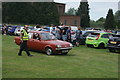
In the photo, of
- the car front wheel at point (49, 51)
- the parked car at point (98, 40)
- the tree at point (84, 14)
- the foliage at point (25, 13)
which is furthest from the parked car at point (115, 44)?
the tree at point (84, 14)

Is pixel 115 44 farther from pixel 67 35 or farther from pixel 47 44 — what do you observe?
pixel 47 44

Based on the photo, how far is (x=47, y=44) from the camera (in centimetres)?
1389

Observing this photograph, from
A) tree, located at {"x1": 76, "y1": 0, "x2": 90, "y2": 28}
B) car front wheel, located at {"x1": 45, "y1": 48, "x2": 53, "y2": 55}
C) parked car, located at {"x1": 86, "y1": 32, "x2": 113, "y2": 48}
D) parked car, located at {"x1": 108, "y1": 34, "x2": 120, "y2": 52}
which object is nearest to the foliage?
tree, located at {"x1": 76, "y1": 0, "x2": 90, "y2": 28}

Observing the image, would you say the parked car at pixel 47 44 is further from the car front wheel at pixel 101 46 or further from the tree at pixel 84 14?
the tree at pixel 84 14

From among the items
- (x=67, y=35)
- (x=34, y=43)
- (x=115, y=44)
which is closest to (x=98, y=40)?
(x=67, y=35)

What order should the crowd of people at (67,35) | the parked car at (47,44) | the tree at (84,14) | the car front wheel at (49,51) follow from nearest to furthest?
the parked car at (47,44) < the car front wheel at (49,51) < the crowd of people at (67,35) < the tree at (84,14)

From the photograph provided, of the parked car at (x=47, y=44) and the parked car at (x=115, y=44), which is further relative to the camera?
the parked car at (x=115, y=44)

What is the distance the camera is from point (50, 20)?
77688 millimetres

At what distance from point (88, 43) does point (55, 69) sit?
34.6ft

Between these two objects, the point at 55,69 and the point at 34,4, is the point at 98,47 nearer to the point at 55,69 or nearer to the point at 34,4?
the point at 55,69

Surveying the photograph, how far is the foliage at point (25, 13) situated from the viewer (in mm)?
71438

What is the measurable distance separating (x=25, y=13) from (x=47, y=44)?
60221 mm

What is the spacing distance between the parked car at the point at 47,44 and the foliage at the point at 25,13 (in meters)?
57.5

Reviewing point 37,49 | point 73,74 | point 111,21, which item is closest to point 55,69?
point 73,74
